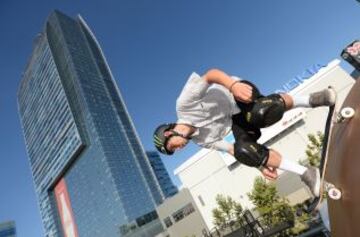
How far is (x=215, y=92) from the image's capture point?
3.25 m

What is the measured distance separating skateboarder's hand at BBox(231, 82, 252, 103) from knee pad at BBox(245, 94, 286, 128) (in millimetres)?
163

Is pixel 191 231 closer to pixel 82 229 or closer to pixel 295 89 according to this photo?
pixel 295 89

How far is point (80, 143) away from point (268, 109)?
419 ft

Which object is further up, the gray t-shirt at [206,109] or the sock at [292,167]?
the gray t-shirt at [206,109]

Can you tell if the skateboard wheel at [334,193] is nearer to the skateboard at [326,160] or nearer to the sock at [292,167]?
the skateboard at [326,160]

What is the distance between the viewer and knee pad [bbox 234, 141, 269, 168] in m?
3.03

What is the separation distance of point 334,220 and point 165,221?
5484 centimetres

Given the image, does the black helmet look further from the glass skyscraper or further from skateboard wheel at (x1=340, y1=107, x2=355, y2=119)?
the glass skyscraper

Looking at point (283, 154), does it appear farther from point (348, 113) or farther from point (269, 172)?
point (348, 113)

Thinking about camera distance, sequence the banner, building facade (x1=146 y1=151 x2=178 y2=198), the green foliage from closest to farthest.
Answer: the green foliage, the banner, building facade (x1=146 y1=151 x2=178 y2=198)

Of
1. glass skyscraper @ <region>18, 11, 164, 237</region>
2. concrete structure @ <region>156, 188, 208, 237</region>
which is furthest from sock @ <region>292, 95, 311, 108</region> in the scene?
glass skyscraper @ <region>18, 11, 164, 237</region>

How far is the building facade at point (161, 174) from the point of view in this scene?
173325 mm

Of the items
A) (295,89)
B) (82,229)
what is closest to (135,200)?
(82,229)

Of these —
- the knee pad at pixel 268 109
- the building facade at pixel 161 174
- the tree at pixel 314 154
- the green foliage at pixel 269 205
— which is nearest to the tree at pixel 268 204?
the green foliage at pixel 269 205
